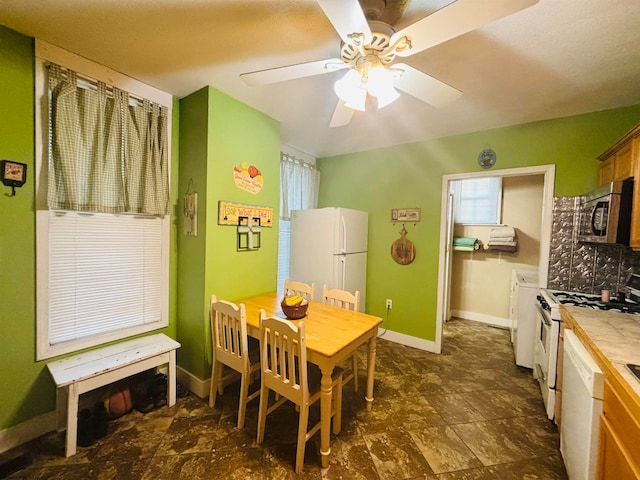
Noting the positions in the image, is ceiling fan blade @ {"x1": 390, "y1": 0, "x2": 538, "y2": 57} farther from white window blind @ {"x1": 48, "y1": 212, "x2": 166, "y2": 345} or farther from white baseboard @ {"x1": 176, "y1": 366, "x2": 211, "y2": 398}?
white baseboard @ {"x1": 176, "y1": 366, "x2": 211, "y2": 398}

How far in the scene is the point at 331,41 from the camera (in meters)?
1.49

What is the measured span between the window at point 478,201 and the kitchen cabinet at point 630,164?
2003mm

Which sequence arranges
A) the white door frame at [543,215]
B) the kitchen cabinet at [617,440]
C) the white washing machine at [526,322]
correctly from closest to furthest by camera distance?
the kitchen cabinet at [617,440], the white door frame at [543,215], the white washing machine at [526,322]

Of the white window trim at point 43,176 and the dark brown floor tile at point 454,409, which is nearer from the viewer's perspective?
the white window trim at point 43,176

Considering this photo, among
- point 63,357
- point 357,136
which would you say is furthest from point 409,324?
point 63,357

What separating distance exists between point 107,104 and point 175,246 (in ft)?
3.96

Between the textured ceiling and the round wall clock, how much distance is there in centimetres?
40

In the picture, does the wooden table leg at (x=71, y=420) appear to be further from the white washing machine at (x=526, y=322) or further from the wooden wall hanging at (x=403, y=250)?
the white washing machine at (x=526, y=322)

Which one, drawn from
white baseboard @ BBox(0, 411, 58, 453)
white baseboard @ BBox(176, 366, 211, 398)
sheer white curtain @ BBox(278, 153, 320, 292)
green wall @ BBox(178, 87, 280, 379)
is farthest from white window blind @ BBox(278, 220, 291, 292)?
white baseboard @ BBox(0, 411, 58, 453)

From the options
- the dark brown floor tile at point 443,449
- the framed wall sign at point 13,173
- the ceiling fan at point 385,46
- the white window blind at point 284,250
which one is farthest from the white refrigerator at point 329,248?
the framed wall sign at point 13,173

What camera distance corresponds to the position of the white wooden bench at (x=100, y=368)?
60.6 inches

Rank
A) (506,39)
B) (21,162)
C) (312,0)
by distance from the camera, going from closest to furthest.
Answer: (312,0)
(506,39)
(21,162)

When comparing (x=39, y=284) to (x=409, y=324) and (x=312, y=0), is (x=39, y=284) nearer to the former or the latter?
(x=312, y=0)

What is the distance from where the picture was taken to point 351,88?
130cm
